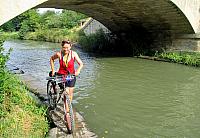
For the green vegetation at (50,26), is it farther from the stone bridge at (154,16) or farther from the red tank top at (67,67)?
the red tank top at (67,67)

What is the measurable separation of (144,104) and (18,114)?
11.9ft

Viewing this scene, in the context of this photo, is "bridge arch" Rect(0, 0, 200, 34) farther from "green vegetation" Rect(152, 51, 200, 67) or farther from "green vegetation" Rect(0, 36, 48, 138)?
"green vegetation" Rect(0, 36, 48, 138)

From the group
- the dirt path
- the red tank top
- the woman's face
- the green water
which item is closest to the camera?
the dirt path

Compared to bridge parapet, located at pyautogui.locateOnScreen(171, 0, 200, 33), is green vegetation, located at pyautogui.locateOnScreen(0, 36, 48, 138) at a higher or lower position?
lower

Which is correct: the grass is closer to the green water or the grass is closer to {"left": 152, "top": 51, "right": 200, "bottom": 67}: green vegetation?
the green water

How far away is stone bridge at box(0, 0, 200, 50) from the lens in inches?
704

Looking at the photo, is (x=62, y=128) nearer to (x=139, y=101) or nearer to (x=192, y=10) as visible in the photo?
(x=139, y=101)

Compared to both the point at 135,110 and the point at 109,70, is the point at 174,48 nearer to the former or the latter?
the point at 109,70

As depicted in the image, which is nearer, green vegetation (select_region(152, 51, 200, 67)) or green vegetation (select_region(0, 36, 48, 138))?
green vegetation (select_region(0, 36, 48, 138))

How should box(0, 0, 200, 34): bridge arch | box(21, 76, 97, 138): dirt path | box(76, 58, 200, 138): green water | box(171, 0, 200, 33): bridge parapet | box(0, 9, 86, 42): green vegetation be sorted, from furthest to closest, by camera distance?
box(0, 9, 86, 42): green vegetation
box(0, 0, 200, 34): bridge arch
box(171, 0, 200, 33): bridge parapet
box(76, 58, 200, 138): green water
box(21, 76, 97, 138): dirt path

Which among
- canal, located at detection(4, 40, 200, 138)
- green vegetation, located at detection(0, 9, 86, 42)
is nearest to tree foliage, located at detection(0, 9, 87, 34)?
green vegetation, located at detection(0, 9, 86, 42)

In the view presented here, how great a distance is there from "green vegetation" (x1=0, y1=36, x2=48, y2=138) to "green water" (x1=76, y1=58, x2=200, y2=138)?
111 cm

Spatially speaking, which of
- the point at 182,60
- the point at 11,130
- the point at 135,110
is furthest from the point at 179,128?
the point at 182,60

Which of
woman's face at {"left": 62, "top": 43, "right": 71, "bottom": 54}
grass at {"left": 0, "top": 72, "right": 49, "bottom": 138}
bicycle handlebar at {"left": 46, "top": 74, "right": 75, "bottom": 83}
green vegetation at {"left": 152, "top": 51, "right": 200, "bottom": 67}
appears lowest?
grass at {"left": 0, "top": 72, "right": 49, "bottom": 138}
